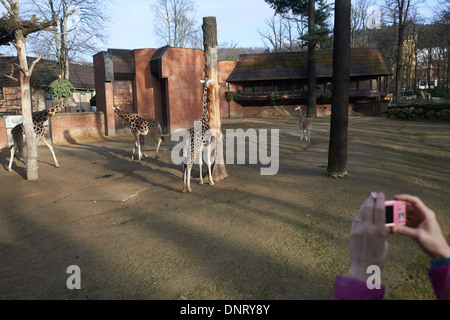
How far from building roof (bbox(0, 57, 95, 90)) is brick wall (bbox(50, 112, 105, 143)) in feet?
20.2

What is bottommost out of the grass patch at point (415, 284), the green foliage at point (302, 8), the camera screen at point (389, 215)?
the grass patch at point (415, 284)

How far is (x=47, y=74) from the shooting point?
98.8ft

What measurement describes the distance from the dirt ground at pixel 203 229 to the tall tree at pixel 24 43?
2.98ft

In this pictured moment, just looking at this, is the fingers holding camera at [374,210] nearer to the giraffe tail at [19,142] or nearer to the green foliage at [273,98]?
the giraffe tail at [19,142]

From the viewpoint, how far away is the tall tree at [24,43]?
970cm

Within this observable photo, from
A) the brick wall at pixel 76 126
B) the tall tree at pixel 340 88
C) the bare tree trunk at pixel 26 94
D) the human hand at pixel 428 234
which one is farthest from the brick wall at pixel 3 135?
the human hand at pixel 428 234

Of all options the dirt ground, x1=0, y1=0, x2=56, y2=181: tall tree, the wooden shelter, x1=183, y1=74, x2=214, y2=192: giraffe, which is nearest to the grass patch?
the dirt ground

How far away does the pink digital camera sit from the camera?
4.76 ft

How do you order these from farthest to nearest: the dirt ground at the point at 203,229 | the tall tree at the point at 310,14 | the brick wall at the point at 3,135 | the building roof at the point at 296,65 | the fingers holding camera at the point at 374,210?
the building roof at the point at 296,65 → the tall tree at the point at 310,14 → the brick wall at the point at 3,135 → the dirt ground at the point at 203,229 → the fingers holding camera at the point at 374,210

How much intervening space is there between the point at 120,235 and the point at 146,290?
2033mm

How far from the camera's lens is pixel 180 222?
6.45 m

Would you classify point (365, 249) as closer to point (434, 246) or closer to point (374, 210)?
point (374, 210)

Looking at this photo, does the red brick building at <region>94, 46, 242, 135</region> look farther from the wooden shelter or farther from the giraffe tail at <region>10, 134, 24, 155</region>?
the wooden shelter

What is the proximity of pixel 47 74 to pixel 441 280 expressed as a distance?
34.2 meters
